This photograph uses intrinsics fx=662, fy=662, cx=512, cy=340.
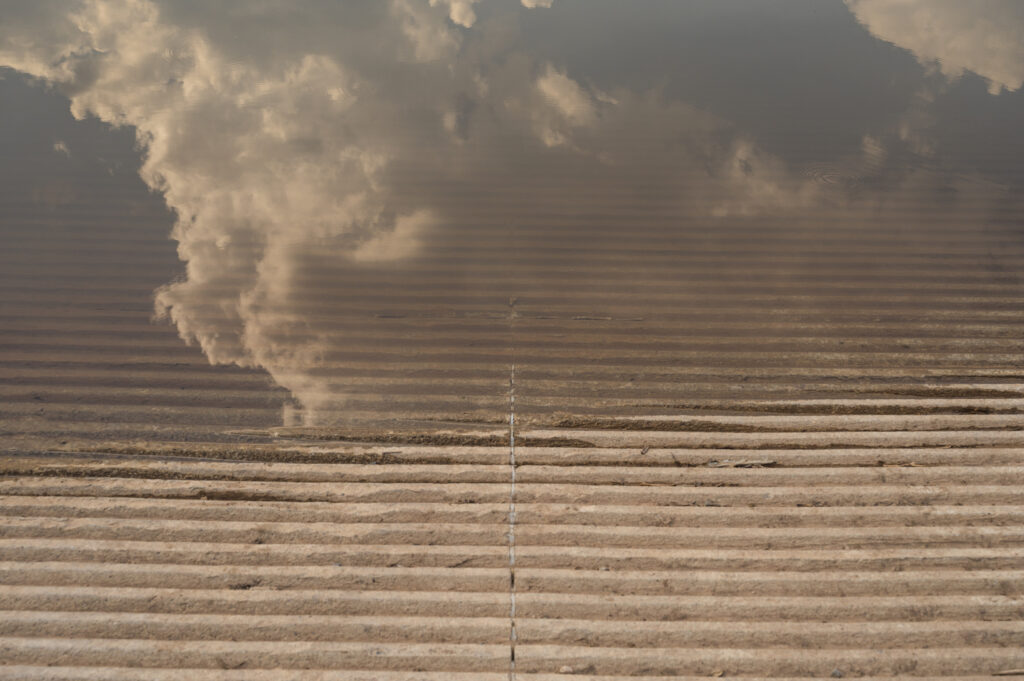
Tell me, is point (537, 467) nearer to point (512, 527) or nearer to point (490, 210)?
point (512, 527)

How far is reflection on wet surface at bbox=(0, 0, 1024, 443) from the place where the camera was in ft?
14.0

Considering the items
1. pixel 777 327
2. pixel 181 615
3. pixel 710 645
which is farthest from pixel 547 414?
pixel 181 615

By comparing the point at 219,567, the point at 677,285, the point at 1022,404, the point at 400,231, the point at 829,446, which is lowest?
the point at 219,567

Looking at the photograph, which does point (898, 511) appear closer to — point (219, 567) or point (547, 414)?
point (547, 414)

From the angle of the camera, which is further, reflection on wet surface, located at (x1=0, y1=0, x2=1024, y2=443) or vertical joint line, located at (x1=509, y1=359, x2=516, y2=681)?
reflection on wet surface, located at (x1=0, y1=0, x2=1024, y2=443)

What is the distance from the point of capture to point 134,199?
217 inches

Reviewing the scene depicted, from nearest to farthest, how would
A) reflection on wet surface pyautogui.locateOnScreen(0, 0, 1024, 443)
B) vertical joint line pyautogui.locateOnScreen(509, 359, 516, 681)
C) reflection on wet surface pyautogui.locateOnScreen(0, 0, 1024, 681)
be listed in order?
vertical joint line pyautogui.locateOnScreen(509, 359, 516, 681) → reflection on wet surface pyautogui.locateOnScreen(0, 0, 1024, 681) → reflection on wet surface pyautogui.locateOnScreen(0, 0, 1024, 443)

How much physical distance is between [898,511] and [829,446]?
1.57 ft

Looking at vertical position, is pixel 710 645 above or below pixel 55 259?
below

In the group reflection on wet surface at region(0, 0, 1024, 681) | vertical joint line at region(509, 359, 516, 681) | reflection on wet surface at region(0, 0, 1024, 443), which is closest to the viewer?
vertical joint line at region(509, 359, 516, 681)

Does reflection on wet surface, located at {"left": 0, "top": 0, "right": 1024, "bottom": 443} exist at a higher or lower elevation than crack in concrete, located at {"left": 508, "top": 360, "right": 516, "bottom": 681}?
higher

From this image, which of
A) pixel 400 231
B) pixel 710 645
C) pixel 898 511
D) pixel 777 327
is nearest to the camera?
pixel 710 645

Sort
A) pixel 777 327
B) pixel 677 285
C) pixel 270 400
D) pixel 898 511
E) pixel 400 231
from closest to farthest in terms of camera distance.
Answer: pixel 898 511
pixel 270 400
pixel 777 327
pixel 677 285
pixel 400 231

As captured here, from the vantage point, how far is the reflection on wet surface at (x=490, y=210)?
4.26 m
